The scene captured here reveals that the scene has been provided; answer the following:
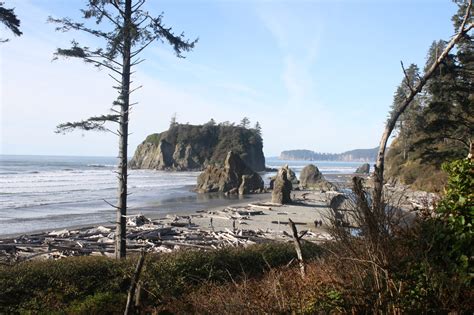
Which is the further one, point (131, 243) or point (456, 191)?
point (131, 243)

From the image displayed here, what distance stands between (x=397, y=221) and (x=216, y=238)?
13406 mm

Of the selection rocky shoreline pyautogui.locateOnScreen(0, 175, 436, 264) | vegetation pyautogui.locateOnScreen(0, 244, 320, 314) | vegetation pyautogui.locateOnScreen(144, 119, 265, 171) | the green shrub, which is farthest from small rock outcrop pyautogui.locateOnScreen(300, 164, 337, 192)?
vegetation pyautogui.locateOnScreen(144, 119, 265, 171)

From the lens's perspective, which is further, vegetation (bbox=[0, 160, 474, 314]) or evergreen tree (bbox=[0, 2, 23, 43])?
evergreen tree (bbox=[0, 2, 23, 43])

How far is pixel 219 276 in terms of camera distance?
1170 cm

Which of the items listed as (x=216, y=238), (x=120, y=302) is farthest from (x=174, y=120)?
(x=120, y=302)

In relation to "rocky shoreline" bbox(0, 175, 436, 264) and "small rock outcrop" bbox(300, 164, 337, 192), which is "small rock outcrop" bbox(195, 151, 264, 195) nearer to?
"small rock outcrop" bbox(300, 164, 337, 192)

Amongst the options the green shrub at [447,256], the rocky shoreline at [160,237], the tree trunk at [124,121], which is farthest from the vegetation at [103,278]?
the green shrub at [447,256]

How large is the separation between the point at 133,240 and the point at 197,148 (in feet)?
374

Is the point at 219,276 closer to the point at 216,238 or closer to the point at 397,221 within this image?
the point at 397,221

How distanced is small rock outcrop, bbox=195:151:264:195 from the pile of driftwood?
2509cm

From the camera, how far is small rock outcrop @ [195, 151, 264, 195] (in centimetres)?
4847

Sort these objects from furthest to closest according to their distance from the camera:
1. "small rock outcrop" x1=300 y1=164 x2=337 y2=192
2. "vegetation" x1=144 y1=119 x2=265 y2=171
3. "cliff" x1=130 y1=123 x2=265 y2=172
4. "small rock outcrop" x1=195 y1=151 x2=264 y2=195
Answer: "vegetation" x1=144 y1=119 x2=265 y2=171 → "cliff" x1=130 y1=123 x2=265 y2=172 → "small rock outcrop" x1=300 y1=164 x2=337 y2=192 → "small rock outcrop" x1=195 y1=151 x2=264 y2=195

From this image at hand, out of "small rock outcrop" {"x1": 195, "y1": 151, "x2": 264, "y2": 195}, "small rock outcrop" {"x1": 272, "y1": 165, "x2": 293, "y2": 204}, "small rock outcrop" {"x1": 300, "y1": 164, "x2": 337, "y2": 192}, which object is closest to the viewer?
"small rock outcrop" {"x1": 272, "y1": 165, "x2": 293, "y2": 204}

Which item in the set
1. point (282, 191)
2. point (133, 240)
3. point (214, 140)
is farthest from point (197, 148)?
point (133, 240)
